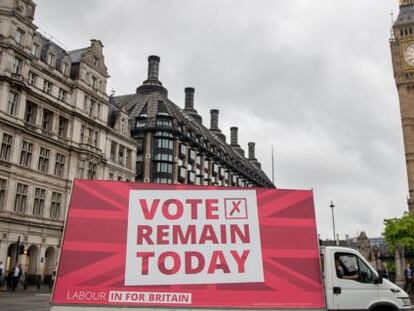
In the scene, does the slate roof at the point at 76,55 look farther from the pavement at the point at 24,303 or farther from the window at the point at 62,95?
the pavement at the point at 24,303

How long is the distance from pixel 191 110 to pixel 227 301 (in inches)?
3829

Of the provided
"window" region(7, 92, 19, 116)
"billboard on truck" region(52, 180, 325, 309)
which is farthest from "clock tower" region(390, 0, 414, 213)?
"billboard on truck" region(52, 180, 325, 309)

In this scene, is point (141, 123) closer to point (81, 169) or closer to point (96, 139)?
point (96, 139)

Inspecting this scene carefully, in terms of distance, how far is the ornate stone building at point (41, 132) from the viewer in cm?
3597

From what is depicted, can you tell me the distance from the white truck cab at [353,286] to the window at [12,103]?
106ft

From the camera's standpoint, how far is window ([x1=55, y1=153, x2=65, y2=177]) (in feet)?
138

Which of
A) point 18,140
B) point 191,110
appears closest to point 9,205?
point 18,140

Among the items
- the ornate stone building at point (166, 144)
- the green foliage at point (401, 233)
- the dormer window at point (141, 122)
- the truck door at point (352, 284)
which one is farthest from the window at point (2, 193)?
the green foliage at point (401, 233)

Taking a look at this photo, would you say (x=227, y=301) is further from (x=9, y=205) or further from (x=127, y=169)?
(x=127, y=169)

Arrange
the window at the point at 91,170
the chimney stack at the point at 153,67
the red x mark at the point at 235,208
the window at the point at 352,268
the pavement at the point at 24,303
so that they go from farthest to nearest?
the chimney stack at the point at 153,67
the window at the point at 91,170
the pavement at the point at 24,303
the window at the point at 352,268
the red x mark at the point at 235,208

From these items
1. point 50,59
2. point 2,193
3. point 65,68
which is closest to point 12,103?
point 2,193

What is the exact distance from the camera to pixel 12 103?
121ft

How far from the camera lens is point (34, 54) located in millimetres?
40406

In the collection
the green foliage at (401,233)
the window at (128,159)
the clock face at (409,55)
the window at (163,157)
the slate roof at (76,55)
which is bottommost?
the green foliage at (401,233)
